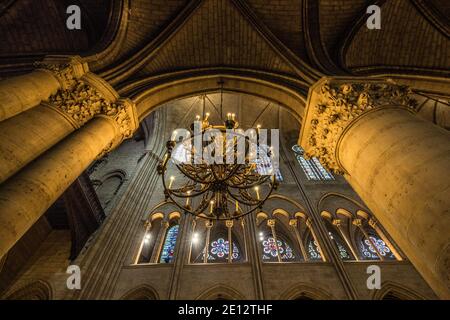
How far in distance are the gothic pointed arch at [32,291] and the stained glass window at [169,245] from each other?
10.3ft

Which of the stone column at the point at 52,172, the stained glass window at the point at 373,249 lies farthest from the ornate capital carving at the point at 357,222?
the stone column at the point at 52,172

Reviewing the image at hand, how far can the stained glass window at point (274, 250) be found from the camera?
8289 millimetres

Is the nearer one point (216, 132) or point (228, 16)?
point (216, 132)

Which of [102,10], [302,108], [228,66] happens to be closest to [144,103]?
[228,66]

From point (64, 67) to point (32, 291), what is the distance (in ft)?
20.6

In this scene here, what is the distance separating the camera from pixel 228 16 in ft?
24.5

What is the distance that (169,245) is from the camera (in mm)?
8758

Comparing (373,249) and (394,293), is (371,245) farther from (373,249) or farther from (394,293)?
(394,293)

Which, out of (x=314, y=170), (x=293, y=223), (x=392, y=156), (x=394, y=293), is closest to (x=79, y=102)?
(x=392, y=156)

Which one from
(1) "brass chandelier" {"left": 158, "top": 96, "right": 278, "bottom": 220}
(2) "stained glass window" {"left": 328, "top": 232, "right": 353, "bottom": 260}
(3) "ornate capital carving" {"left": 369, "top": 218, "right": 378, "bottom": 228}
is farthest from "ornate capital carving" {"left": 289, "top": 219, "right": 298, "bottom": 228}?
(1) "brass chandelier" {"left": 158, "top": 96, "right": 278, "bottom": 220}

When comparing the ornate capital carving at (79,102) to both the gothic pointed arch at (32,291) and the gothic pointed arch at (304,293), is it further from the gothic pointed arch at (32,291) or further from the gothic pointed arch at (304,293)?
the gothic pointed arch at (304,293)

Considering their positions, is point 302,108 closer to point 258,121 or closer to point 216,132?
point 216,132

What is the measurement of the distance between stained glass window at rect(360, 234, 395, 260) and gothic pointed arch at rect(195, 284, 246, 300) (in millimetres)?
4516

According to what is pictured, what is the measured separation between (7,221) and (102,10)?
7.01 m
